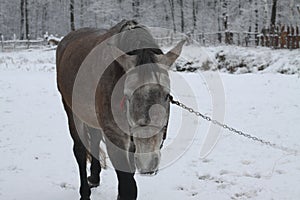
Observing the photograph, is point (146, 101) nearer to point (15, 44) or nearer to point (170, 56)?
point (170, 56)

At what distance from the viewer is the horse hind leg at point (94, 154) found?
3.82m

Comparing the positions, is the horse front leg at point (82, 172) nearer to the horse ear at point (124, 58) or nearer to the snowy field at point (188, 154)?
the snowy field at point (188, 154)

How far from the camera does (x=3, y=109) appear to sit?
794 centimetres

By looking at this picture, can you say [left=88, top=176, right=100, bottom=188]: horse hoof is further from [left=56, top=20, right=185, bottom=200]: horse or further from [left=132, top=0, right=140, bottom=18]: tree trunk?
[left=132, top=0, right=140, bottom=18]: tree trunk

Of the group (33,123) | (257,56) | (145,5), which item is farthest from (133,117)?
(145,5)

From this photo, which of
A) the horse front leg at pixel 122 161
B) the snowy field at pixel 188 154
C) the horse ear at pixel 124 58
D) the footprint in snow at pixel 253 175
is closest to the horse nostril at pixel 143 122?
the horse ear at pixel 124 58

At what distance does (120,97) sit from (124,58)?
1.24 feet

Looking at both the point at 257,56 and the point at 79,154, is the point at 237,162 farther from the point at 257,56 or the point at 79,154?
the point at 257,56

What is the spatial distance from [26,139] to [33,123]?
102cm

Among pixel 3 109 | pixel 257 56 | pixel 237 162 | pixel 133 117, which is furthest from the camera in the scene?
pixel 257 56

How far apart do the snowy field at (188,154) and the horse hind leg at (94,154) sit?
14cm

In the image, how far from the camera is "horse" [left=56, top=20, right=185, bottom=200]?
2.20 m

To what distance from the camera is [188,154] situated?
5254 mm

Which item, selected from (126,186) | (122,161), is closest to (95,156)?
(126,186)
